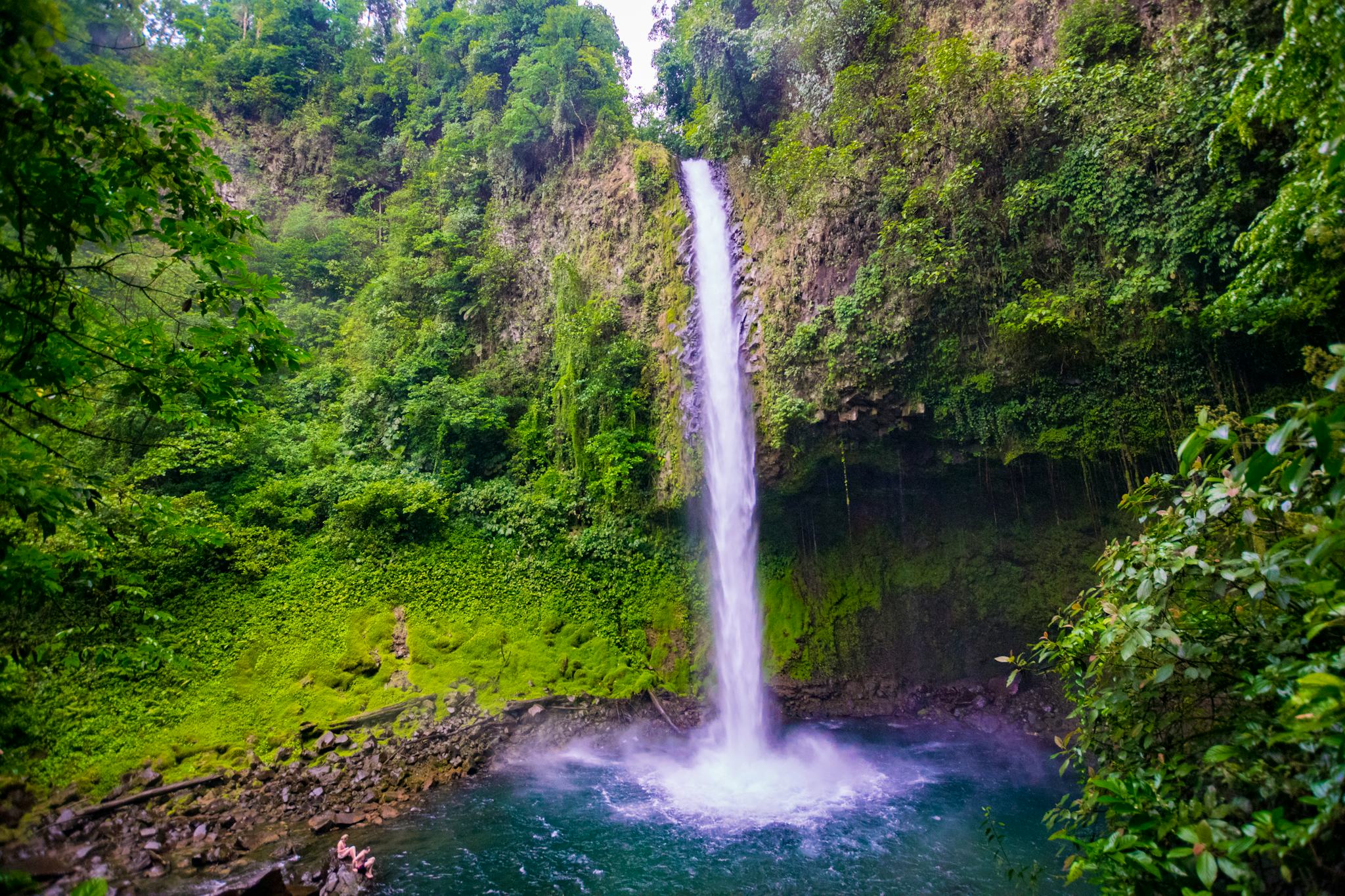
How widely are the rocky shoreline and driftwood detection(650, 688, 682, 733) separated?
0.03 metres

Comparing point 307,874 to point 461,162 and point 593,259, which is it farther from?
point 461,162

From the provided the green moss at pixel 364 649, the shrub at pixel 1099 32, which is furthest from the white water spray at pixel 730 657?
the shrub at pixel 1099 32

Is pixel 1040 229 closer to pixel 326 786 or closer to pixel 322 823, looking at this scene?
pixel 322 823

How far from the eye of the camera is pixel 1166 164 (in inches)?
272

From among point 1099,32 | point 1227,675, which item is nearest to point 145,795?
point 1227,675

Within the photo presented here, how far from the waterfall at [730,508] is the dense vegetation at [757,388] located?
51cm

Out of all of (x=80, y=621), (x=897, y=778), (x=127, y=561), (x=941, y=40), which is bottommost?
(x=897, y=778)

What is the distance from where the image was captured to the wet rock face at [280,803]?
19.6 feet

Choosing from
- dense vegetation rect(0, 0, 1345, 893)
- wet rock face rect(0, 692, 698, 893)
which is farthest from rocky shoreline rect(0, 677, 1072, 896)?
dense vegetation rect(0, 0, 1345, 893)

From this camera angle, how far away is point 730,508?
420 inches

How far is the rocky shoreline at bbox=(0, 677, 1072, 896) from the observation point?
19.2 feet

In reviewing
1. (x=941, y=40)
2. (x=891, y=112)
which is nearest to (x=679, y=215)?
(x=891, y=112)

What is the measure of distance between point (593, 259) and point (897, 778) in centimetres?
1145

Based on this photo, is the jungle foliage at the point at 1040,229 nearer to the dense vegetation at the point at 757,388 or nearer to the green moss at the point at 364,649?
the dense vegetation at the point at 757,388
